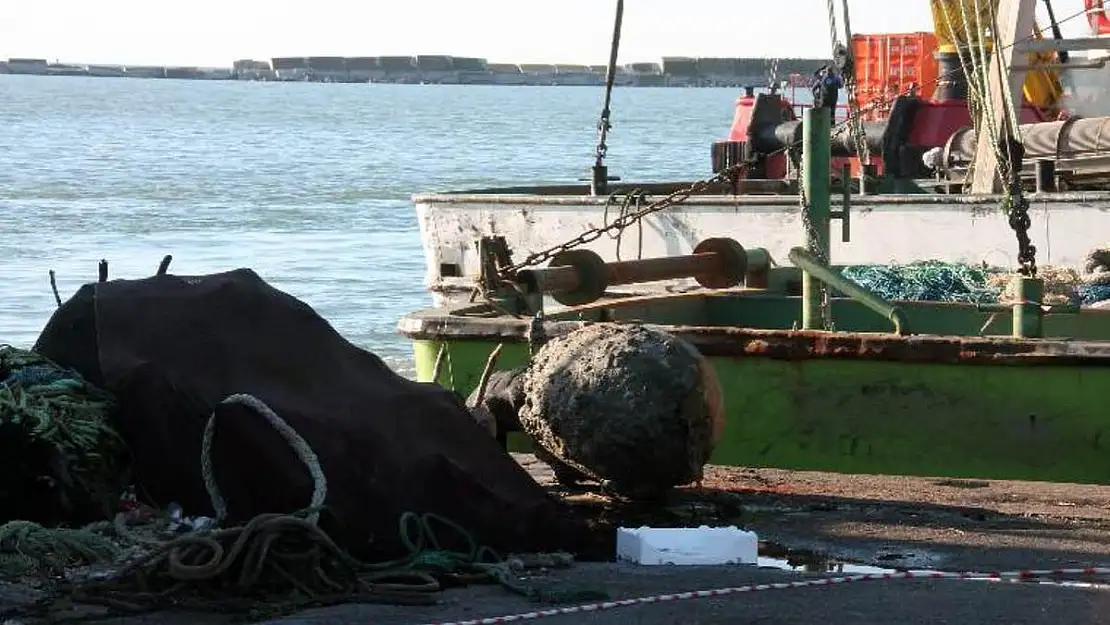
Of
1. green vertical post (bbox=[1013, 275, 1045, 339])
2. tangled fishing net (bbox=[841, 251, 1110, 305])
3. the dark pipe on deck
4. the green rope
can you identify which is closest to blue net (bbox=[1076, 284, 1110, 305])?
tangled fishing net (bbox=[841, 251, 1110, 305])

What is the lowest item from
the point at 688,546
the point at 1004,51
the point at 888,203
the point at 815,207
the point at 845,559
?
the point at 845,559

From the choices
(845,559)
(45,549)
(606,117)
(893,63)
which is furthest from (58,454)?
(893,63)

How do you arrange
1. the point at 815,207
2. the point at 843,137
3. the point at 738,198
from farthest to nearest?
the point at 843,137 → the point at 738,198 → the point at 815,207

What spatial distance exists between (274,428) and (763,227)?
9.08m

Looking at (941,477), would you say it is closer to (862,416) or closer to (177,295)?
(862,416)

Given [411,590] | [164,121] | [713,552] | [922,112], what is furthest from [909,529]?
[164,121]

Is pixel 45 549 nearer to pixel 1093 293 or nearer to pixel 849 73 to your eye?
pixel 1093 293

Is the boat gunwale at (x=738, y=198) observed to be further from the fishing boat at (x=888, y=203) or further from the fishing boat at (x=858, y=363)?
the fishing boat at (x=858, y=363)

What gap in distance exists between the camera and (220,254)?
95.6ft

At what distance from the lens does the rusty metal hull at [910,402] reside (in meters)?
9.23

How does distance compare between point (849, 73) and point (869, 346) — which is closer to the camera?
point (869, 346)

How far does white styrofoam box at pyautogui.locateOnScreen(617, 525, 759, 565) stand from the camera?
7059 mm

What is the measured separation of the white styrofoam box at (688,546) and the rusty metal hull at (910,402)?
2.44 m

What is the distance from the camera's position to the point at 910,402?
372 inches
